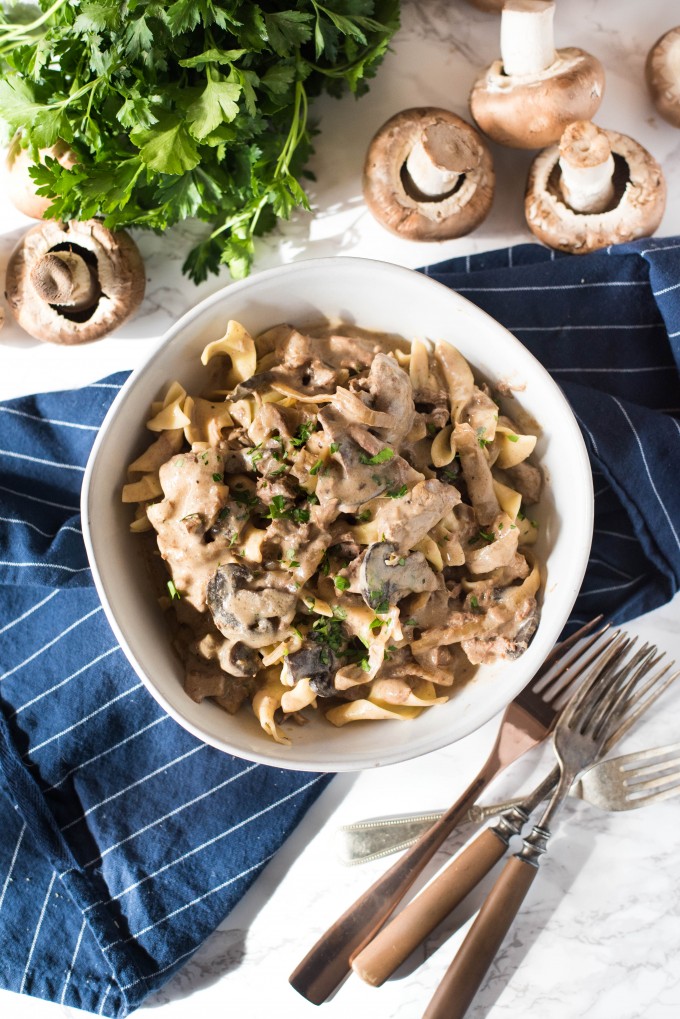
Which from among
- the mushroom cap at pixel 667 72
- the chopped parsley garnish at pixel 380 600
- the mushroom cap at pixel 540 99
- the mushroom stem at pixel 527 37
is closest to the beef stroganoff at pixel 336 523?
the chopped parsley garnish at pixel 380 600

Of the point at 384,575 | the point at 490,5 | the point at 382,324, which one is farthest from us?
the point at 490,5

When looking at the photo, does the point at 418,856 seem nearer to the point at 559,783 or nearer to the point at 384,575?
the point at 559,783

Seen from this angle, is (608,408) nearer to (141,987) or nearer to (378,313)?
(378,313)

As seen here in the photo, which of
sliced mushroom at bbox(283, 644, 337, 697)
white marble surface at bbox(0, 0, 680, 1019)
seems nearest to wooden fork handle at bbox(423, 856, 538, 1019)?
white marble surface at bbox(0, 0, 680, 1019)

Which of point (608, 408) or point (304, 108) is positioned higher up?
point (304, 108)

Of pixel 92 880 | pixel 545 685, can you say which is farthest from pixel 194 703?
pixel 545 685

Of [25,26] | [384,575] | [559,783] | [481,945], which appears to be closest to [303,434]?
[384,575]
